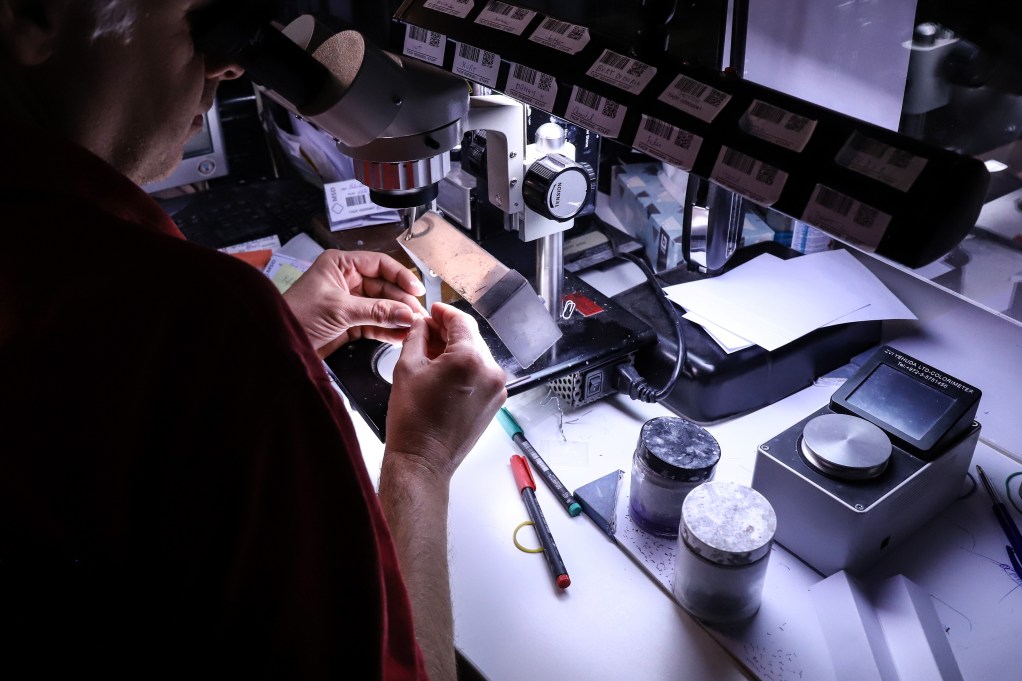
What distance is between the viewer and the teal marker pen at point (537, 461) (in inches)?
40.9

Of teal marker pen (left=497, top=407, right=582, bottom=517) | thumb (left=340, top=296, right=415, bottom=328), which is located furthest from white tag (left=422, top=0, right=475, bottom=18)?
teal marker pen (left=497, top=407, right=582, bottom=517)

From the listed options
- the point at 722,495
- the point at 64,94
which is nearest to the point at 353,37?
the point at 64,94

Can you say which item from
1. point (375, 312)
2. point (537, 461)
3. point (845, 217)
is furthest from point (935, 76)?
point (375, 312)

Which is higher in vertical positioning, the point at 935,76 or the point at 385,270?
the point at 935,76

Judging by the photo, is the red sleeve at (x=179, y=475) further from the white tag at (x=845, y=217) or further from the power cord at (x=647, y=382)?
the power cord at (x=647, y=382)

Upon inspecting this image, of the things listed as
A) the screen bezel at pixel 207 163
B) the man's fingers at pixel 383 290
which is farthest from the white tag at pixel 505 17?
the screen bezel at pixel 207 163

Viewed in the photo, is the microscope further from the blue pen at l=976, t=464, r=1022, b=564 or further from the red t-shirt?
the blue pen at l=976, t=464, r=1022, b=564

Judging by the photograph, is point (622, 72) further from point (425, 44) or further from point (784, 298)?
point (784, 298)

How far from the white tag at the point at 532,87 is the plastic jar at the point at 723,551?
0.46 meters

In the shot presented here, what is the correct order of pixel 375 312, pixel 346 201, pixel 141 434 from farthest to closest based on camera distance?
pixel 346 201 < pixel 375 312 < pixel 141 434

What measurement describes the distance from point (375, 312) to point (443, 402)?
27cm

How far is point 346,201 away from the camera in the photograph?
5.04 ft

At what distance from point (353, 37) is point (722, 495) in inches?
24.8

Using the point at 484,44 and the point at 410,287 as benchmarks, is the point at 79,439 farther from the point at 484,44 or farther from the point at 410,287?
the point at 410,287
